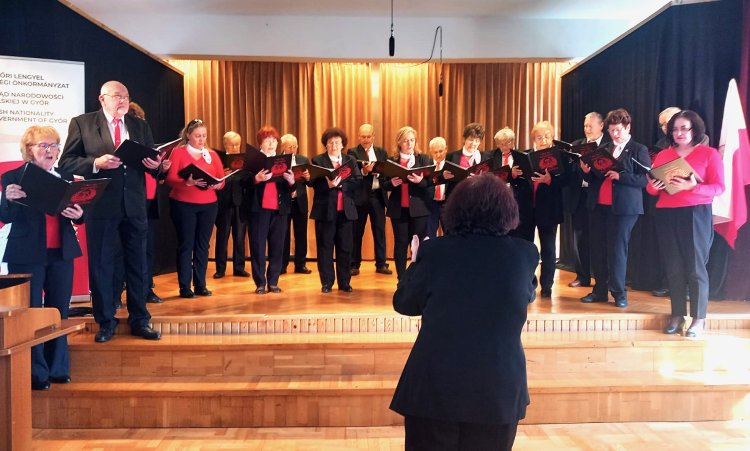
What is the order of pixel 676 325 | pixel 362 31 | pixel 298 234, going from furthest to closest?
pixel 362 31 < pixel 298 234 < pixel 676 325

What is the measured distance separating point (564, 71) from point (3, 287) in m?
6.67

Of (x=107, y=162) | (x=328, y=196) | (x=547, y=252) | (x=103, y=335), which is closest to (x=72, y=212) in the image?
(x=107, y=162)

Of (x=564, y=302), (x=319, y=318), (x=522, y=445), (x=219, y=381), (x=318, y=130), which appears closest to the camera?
(x=522, y=445)

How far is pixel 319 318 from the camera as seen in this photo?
4.27 m

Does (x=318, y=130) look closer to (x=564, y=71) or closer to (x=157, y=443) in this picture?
(x=564, y=71)

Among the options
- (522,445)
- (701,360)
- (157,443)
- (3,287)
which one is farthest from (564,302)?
(3,287)

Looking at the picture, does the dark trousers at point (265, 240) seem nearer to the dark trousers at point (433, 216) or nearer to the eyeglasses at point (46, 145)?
the dark trousers at point (433, 216)

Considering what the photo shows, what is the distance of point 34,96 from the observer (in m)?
4.73

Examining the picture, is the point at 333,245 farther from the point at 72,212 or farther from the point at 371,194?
the point at 72,212

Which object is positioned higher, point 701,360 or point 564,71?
point 564,71

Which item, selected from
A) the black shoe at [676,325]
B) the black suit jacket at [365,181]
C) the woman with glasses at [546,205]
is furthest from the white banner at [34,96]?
the black shoe at [676,325]

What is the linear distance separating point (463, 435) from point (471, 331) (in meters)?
0.33

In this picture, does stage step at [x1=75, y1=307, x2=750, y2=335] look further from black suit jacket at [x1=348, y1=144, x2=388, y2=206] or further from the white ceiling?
the white ceiling

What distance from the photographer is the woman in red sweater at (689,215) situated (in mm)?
3973
